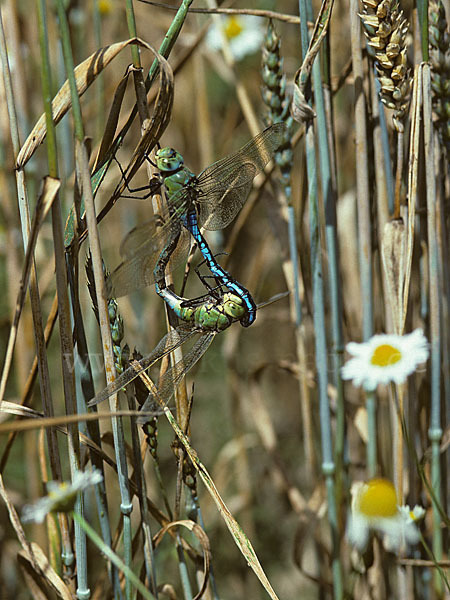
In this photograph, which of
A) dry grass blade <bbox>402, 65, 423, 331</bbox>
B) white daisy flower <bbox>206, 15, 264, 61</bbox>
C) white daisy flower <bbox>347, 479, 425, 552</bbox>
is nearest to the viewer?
white daisy flower <bbox>347, 479, 425, 552</bbox>

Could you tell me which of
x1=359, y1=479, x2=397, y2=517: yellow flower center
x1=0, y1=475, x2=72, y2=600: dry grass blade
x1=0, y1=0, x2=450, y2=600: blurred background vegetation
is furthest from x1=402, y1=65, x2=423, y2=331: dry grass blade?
x1=0, y1=475, x2=72, y2=600: dry grass blade

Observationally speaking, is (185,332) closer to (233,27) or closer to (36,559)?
(36,559)

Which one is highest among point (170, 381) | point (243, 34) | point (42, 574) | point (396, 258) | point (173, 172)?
point (243, 34)

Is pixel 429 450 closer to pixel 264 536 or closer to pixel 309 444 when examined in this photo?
pixel 309 444

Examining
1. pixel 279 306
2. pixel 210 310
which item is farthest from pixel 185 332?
pixel 279 306

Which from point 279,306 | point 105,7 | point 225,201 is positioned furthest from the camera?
point 279,306

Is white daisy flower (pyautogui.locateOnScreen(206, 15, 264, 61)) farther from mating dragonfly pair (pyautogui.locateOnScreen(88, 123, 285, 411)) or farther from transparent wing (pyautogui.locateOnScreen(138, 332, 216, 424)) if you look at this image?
transparent wing (pyautogui.locateOnScreen(138, 332, 216, 424))

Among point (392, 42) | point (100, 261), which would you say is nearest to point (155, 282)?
point (100, 261)
